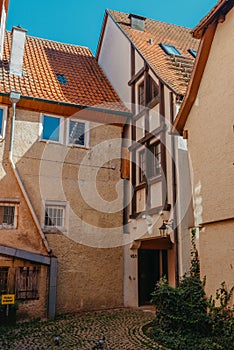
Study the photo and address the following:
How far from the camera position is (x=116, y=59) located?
15.7 metres

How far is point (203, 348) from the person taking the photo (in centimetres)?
677

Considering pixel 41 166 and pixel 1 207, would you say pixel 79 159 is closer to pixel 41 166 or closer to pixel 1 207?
pixel 41 166

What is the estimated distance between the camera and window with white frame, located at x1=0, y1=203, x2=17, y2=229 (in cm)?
1143

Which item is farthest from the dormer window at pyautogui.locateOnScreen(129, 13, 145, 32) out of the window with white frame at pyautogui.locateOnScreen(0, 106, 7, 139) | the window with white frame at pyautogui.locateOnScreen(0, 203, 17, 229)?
the window with white frame at pyautogui.locateOnScreen(0, 203, 17, 229)

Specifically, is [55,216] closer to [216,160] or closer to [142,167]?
[142,167]

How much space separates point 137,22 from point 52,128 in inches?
289

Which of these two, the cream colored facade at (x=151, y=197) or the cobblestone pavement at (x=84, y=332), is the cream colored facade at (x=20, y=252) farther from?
the cream colored facade at (x=151, y=197)

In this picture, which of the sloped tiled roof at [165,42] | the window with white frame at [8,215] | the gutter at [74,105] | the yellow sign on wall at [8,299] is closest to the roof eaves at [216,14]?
the sloped tiled roof at [165,42]

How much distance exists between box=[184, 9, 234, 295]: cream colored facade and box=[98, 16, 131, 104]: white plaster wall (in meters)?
6.02

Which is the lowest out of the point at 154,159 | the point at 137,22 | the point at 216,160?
the point at 216,160

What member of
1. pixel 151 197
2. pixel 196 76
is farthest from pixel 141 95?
pixel 196 76

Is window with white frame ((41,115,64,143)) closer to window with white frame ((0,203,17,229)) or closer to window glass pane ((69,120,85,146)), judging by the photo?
window glass pane ((69,120,85,146))

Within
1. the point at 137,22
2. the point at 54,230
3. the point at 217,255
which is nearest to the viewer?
the point at 217,255

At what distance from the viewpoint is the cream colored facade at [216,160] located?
7.46 meters
